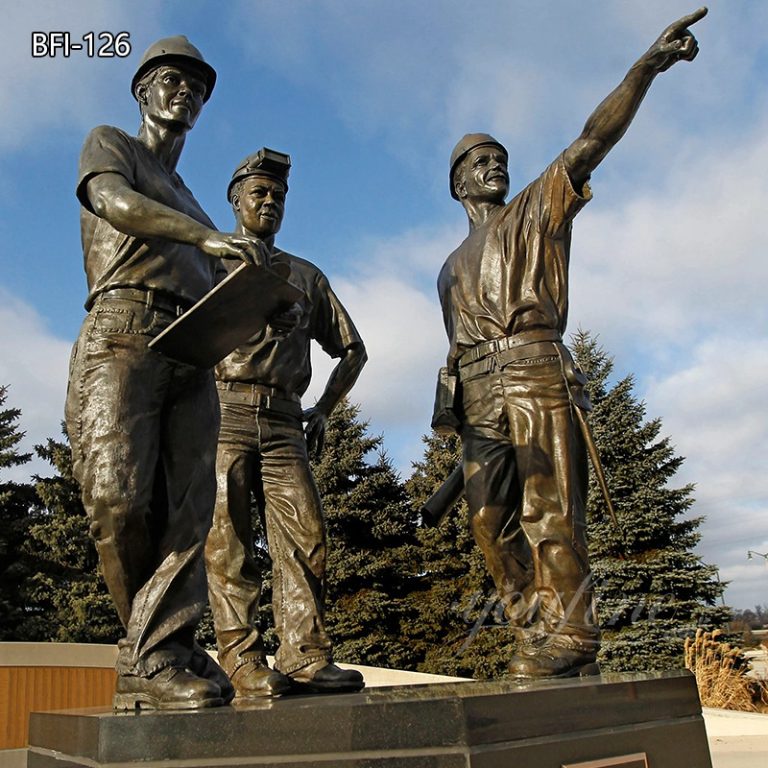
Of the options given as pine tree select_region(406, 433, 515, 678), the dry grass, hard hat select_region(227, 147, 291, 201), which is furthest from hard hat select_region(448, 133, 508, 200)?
pine tree select_region(406, 433, 515, 678)

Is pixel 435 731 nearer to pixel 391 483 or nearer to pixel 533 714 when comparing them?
pixel 533 714

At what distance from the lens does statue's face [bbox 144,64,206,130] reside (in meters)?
3.62

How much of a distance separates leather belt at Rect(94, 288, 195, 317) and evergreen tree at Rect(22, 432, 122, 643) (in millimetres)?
20508

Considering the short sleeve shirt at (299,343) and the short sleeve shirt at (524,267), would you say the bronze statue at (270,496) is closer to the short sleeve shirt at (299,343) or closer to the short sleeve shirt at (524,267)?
the short sleeve shirt at (299,343)

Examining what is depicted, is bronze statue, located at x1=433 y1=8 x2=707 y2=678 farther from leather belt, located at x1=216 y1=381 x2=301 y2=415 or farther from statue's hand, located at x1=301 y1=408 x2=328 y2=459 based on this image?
leather belt, located at x1=216 y1=381 x2=301 y2=415

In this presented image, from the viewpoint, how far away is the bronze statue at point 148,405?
310cm

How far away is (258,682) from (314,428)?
1660mm

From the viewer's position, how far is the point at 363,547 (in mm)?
22062

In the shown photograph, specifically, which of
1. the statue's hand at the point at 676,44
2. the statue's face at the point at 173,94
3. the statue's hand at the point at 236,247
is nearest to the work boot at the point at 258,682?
the statue's hand at the point at 236,247

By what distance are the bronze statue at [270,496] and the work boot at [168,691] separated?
99 cm

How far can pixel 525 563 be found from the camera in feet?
15.2

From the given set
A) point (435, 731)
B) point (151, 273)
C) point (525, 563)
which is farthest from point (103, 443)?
point (525, 563)

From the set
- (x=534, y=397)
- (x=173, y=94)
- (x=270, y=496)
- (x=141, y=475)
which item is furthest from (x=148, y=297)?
(x=534, y=397)

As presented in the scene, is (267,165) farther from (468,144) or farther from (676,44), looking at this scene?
(676,44)
